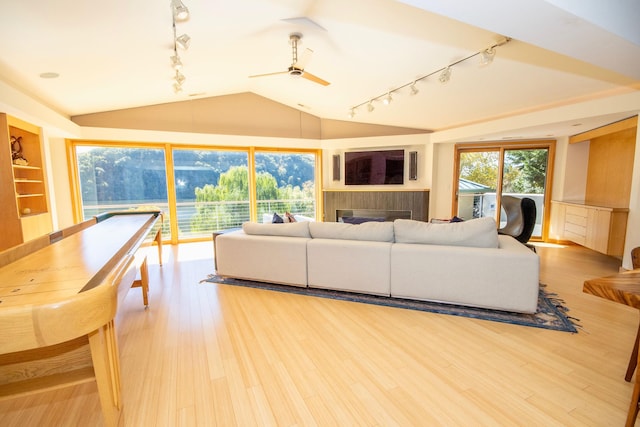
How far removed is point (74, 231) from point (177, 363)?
5.17 feet

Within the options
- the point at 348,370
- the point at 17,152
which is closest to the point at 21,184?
the point at 17,152

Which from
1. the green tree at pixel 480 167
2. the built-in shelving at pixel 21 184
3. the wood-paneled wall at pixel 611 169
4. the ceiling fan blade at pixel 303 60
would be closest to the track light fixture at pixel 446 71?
the ceiling fan blade at pixel 303 60

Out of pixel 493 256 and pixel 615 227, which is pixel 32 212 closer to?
pixel 493 256

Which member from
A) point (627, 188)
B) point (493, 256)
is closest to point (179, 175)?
point (493, 256)

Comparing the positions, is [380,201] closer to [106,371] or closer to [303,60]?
[303,60]

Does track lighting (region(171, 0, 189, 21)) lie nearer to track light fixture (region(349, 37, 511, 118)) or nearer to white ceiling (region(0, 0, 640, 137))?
white ceiling (region(0, 0, 640, 137))

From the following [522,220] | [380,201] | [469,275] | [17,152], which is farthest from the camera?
[380,201]

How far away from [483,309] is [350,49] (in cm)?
318

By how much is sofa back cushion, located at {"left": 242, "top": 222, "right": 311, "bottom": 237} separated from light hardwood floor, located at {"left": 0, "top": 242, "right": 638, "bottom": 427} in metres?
0.79

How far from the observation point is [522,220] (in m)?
4.07

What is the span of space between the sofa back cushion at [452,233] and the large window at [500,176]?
3.97m

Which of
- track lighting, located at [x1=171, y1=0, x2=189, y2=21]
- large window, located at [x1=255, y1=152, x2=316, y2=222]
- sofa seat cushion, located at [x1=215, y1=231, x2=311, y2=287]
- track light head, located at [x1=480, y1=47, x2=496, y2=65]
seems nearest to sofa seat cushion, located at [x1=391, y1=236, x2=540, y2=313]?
sofa seat cushion, located at [x1=215, y1=231, x2=311, y2=287]

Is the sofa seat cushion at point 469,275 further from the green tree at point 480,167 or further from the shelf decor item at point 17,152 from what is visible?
the shelf decor item at point 17,152

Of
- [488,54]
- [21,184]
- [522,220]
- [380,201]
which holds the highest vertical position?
[488,54]
